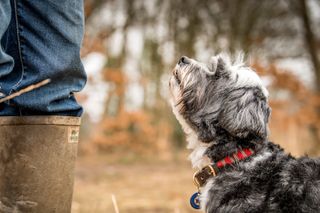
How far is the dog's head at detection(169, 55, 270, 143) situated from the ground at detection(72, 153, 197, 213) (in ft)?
6.32

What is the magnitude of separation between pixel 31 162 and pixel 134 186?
5.44m

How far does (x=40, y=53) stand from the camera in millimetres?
2600

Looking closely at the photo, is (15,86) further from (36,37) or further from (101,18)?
(101,18)

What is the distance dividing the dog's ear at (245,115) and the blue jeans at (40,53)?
918 mm

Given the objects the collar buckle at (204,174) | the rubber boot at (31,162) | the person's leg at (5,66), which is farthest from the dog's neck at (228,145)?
the person's leg at (5,66)

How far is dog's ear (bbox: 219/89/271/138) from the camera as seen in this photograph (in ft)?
9.23

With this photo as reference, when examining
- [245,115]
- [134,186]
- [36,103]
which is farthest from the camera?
[134,186]

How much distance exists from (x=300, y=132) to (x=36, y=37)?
42.8ft

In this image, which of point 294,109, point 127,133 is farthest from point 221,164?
point 294,109

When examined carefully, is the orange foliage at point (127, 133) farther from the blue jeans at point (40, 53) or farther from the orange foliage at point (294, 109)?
the blue jeans at point (40, 53)

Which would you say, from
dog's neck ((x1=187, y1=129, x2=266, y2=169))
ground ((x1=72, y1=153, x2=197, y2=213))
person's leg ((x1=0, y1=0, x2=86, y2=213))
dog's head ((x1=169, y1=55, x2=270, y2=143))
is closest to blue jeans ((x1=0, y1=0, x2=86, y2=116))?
person's leg ((x1=0, y1=0, x2=86, y2=213))

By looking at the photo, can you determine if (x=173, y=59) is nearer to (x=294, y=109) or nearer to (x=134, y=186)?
(x=294, y=109)

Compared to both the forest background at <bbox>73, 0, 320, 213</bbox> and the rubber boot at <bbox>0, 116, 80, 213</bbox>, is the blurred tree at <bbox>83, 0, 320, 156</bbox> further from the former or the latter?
the rubber boot at <bbox>0, 116, 80, 213</bbox>

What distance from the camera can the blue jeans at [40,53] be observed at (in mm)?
2582
